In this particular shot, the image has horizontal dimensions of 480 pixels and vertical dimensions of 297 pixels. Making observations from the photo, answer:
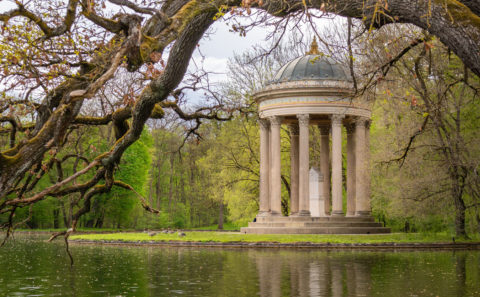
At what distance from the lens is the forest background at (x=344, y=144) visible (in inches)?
528

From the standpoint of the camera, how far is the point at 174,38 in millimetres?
7723

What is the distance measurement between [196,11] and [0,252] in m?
24.9

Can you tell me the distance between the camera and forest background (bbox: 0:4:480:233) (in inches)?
528

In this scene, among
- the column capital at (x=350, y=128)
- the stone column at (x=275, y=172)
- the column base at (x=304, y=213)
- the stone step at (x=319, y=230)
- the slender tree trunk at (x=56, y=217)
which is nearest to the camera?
the stone step at (x=319, y=230)

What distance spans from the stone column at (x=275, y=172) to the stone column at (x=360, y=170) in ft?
16.4

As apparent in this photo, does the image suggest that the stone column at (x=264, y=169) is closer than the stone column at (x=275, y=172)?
No

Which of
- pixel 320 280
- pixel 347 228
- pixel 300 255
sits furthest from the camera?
pixel 347 228

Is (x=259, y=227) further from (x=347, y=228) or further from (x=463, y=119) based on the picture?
(x=463, y=119)

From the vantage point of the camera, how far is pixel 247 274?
1742 cm

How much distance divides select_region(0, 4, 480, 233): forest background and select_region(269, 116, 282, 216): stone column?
2172 mm

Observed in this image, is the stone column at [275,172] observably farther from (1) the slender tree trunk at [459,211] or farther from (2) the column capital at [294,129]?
(1) the slender tree trunk at [459,211]

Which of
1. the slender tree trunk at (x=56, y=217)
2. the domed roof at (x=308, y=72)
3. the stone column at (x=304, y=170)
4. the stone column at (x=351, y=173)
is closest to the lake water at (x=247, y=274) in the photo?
the stone column at (x=304, y=170)

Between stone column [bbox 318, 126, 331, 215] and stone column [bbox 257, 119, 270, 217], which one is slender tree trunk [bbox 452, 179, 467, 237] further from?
stone column [bbox 257, 119, 270, 217]

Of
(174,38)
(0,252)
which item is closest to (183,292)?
(174,38)
